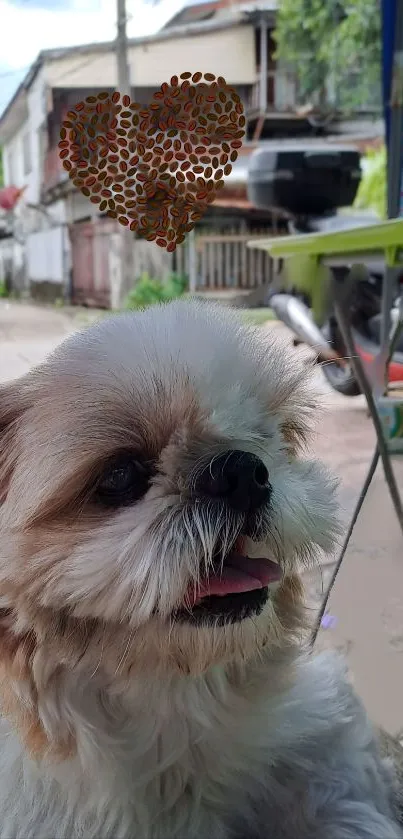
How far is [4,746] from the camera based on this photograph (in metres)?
0.90

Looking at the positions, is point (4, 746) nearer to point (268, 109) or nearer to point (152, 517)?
point (152, 517)

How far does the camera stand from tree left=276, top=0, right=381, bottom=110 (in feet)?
23.2

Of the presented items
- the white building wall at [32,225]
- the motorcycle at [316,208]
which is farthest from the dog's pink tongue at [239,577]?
the white building wall at [32,225]

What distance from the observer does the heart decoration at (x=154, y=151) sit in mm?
914

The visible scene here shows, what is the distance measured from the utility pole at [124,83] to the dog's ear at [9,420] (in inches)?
18.3

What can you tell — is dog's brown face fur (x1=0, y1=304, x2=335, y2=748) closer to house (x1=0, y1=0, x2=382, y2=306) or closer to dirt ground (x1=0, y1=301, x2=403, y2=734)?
dirt ground (x1=0, y1=301, x2=403, y2=734)

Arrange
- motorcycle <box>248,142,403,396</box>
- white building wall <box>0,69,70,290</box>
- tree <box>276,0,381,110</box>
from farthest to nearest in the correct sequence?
1. tree <box>276,0,381,110</box>
2. white building wall <box>0,69,70,290</box>
3. motorcycle <box>248,142,403,396</box>

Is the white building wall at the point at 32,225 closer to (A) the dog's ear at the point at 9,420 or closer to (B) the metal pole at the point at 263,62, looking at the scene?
(B) the metal pole at the point at 263,62

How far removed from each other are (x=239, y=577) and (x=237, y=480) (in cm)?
10

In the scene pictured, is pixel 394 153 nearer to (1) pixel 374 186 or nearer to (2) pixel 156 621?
(2) pixel 156 621

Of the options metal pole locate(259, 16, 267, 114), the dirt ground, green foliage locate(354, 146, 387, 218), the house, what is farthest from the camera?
metal pole locate(259, 16, 267, 114)

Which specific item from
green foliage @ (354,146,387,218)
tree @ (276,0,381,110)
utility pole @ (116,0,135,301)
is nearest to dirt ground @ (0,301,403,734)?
utility pole @ (116,0,135,301)

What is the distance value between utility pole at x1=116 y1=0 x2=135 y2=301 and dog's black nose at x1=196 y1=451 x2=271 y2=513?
1.95 ft

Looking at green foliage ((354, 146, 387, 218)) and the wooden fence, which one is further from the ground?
green foliage ((354, 146, 387, 218))
